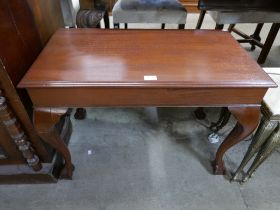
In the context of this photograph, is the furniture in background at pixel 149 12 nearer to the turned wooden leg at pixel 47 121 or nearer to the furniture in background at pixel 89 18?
the furniture in background at pixel 89 18

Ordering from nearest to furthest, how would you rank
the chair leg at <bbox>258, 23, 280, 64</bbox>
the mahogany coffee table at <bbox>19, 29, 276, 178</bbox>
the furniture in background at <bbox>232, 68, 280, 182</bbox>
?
the mahogany coffee table at <bbox>19, 29, 276, 178</bbox> → the furniture in background at <bbox>232, 68, 280, 182</bbox> → the chair leg at <bbox>258, 23, 280, 64</bbox>

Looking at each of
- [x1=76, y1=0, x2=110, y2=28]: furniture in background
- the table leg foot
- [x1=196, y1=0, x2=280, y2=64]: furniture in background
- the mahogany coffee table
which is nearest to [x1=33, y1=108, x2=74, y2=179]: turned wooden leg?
the mahogany coffee table

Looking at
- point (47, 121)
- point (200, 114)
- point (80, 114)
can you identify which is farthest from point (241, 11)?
point (47, 121)

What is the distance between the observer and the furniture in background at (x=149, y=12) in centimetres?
148

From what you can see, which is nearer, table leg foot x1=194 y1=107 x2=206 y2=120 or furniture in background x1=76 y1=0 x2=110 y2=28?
furniture in background x1=76 y1=0 x2=110 y2=28

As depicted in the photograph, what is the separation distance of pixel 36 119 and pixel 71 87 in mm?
205

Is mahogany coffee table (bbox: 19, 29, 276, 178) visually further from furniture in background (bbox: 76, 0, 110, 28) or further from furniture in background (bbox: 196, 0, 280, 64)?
furniture in background (bbox: 196, 0, 280, 64)

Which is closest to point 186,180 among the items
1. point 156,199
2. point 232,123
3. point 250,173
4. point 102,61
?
point 156,199

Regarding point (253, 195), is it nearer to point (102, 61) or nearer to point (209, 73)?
point (209, 73)

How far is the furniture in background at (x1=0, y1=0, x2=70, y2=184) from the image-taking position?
0.75 metres

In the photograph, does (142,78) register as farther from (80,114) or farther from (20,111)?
(80,114)

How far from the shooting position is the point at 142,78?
72 centimetres

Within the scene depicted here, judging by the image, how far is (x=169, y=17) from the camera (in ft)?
4.91

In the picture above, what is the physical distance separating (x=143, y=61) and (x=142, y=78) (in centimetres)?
12
